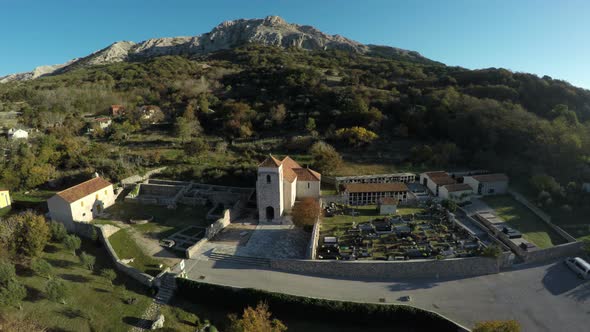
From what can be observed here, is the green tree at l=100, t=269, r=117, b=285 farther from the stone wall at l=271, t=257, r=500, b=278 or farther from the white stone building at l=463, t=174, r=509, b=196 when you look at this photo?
the white stone building at l=463, t=174, r=509, b=196

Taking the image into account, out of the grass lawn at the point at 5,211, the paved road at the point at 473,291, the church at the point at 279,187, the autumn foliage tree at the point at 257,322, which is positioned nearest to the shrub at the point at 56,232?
the grass lawn at the point at 5,211

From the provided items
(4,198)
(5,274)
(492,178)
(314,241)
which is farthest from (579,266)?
(4,198)

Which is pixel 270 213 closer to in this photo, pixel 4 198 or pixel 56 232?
pixel 56 232

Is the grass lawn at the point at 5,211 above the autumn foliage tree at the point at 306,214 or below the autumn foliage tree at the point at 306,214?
below

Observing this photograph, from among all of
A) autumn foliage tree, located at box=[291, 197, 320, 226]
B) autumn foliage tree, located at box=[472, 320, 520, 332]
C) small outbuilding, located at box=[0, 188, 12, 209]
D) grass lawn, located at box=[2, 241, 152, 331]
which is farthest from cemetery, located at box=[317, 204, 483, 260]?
small outbuilding, located at box=[0, 188, 12, 209]

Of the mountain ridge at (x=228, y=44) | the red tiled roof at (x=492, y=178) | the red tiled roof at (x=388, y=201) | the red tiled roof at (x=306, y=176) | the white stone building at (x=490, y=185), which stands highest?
the mountain ridge at (x=228, y=44)

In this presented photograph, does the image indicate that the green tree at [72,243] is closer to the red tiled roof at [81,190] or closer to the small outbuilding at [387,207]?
the red tiled roof at [81,190]
